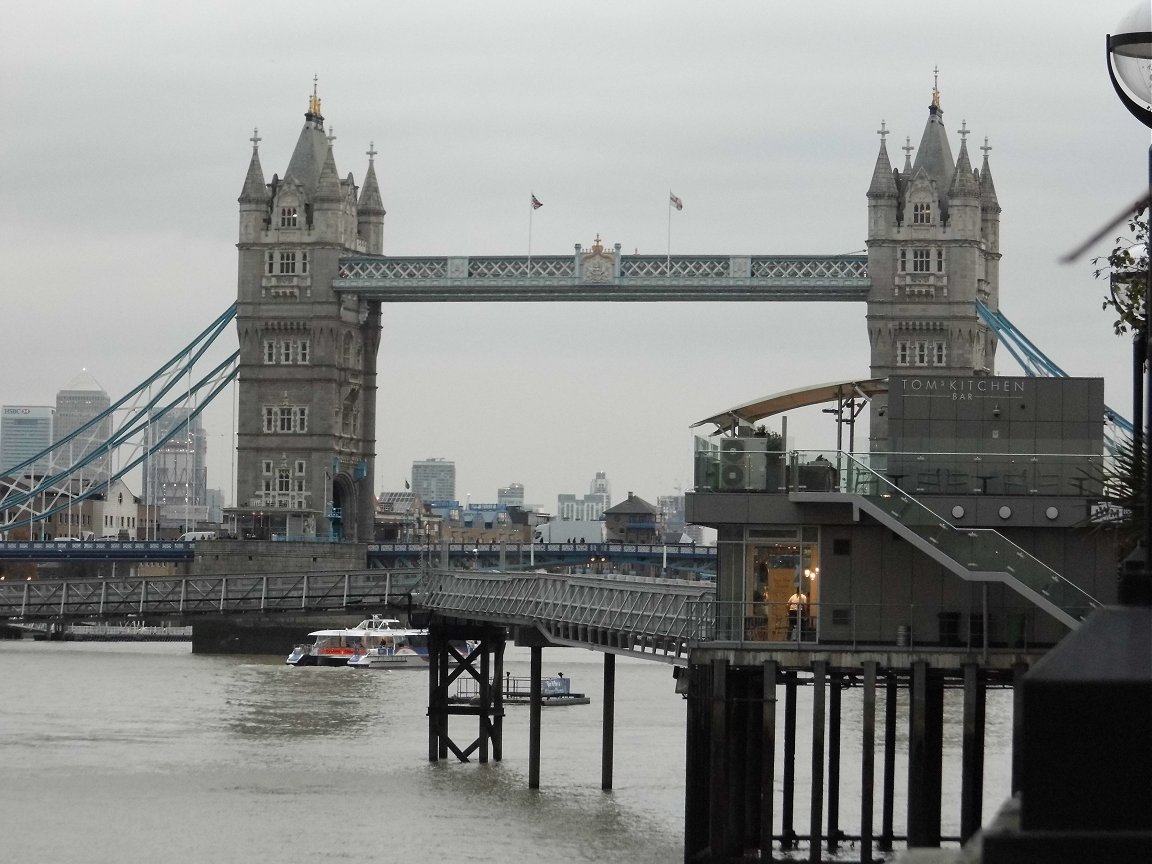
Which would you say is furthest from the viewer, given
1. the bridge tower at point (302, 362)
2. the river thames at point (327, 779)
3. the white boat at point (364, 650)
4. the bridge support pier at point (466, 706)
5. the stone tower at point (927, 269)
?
the bridge tower at point (302, 362)

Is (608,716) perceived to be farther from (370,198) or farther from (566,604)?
(370,198)

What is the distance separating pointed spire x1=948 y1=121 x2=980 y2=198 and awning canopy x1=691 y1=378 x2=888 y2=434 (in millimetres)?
74121

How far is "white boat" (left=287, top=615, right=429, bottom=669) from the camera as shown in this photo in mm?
89375

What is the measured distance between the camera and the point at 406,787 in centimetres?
4109

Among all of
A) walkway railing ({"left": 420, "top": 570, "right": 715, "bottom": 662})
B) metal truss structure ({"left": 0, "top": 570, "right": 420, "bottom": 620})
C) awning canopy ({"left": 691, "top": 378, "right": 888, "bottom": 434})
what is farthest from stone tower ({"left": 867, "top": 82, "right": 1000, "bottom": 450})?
awning canopy ({"left": 691, "top": 378, "right": 888, "bottom": 434})

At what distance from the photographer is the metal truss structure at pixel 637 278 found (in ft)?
326

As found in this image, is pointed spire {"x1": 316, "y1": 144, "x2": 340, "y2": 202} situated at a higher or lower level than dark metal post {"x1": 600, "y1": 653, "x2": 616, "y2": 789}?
higher

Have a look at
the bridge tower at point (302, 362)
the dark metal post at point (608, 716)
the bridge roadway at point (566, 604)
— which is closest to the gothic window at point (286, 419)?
the bridge tower at point (302, 362)

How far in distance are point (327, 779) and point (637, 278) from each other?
198 ft

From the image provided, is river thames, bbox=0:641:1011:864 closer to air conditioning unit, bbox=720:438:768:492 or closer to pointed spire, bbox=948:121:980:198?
air conditioning unit, bbox=720:438:768:492

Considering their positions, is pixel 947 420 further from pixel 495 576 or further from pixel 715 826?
pixel 495 576

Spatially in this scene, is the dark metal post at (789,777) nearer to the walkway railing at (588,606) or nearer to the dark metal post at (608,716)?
the walkway railing at (588,606)

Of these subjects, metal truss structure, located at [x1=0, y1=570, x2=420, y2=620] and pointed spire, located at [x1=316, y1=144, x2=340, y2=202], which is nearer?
metal truss structure, located at [x1=0, y1=570, x2=420, y2=620]

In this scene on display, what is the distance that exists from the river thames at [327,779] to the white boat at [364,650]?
15090mm
